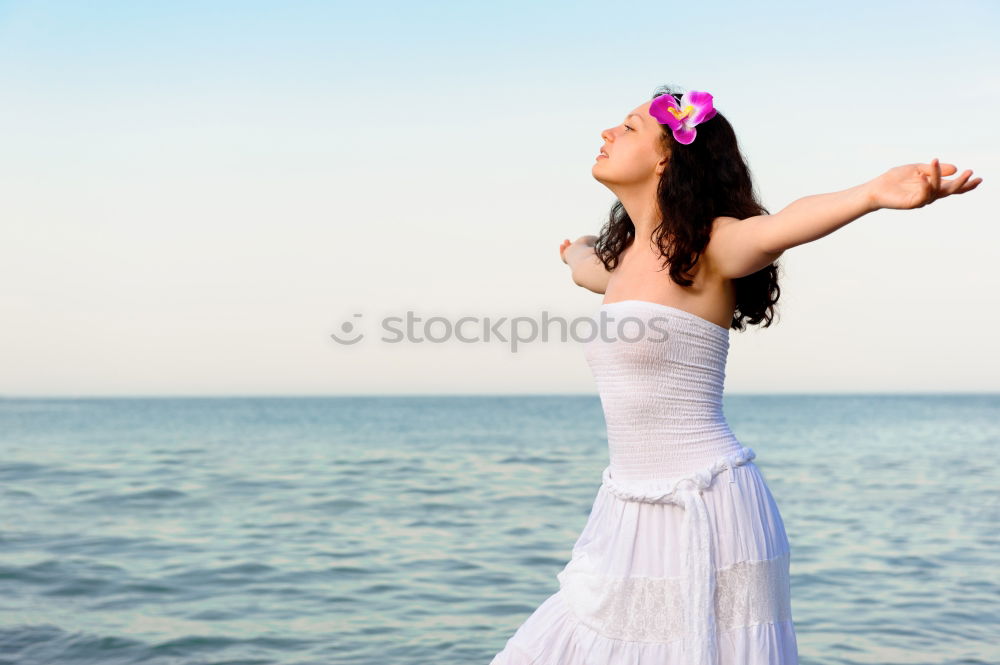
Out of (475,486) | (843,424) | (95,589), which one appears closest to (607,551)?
(95,589)

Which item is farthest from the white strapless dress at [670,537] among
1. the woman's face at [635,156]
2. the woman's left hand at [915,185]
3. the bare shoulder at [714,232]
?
the woman's left hand at [915,185]

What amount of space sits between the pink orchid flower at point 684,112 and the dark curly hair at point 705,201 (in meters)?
0.03

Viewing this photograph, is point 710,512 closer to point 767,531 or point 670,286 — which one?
point 767,531

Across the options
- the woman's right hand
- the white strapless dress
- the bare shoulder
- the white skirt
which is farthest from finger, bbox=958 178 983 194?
the woman's right hand

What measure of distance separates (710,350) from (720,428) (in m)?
0.19

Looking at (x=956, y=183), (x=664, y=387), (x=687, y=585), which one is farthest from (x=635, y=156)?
(x=687, y=585)

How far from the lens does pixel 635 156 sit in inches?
105

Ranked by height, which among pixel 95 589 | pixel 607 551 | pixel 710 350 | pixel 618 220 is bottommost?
pixel 95 589

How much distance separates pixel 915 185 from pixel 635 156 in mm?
825

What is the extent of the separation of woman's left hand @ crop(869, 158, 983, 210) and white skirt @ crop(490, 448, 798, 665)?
0.74 meters

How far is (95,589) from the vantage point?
7.39 meters

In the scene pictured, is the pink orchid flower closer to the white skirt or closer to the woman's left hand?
the woman's left hand

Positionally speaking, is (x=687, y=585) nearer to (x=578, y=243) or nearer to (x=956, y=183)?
(x=956, y=183)

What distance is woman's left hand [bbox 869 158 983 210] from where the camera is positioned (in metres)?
1.95
